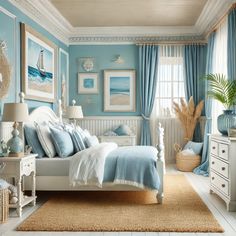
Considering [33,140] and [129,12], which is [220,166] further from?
[129,12]

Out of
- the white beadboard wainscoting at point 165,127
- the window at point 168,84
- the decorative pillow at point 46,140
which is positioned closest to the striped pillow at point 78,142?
the decorative pillow at point 46,140

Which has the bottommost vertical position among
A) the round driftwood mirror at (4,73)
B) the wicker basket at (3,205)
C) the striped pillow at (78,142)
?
the wicker basket at (3,205)

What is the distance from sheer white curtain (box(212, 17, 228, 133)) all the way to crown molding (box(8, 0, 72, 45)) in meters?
2.97

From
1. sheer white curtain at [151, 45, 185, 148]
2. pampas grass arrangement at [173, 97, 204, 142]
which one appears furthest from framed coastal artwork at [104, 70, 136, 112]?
pampas grass arrangement at [173, 97, 204, 142]

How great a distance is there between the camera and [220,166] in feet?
15.1

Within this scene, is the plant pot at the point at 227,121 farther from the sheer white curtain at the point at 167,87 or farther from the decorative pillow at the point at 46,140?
the sheer white curtain at the point at 167,87

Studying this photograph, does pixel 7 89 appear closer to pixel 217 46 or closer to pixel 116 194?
pixel 116 194

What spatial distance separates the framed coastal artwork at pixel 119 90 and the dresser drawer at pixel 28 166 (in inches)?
151

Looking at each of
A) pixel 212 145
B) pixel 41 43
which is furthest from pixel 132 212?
pixel 41 43

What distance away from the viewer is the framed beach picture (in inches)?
318

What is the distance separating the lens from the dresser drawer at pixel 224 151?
4256 mm

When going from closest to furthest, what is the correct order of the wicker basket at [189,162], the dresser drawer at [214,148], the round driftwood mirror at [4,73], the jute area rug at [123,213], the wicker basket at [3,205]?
the jute area rug at [123,213]
the wicker basket at [3,205]
the round driftwood mirror at [4,73]
the dresser drawer at [214,148]
the wicker basket at [189,162]

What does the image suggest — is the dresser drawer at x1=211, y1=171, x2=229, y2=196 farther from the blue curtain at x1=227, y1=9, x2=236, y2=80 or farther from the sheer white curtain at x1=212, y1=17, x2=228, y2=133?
the sheer white curtain at x1=212, y1=17, x2=228, y2=133

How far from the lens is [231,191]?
412 cm
